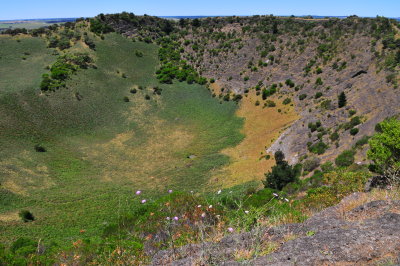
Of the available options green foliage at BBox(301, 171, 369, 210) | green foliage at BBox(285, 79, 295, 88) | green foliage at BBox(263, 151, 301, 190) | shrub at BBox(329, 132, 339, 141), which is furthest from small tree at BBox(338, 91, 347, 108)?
green foliage at BBox(301, 171, 369, 210)

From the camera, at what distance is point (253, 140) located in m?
37.5

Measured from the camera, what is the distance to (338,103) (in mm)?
35656

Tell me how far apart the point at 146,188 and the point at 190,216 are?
1688cm

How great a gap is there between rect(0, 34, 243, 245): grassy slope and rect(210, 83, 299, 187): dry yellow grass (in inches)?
56.8

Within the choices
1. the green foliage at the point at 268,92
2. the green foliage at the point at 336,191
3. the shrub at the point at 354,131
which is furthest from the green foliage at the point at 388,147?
the green foliage at the point at 268,92

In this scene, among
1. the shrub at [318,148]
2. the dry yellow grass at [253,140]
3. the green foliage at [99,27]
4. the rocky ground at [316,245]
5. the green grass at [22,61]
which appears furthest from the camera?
the green foliage at [99,27]

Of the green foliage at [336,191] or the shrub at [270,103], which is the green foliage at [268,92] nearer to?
the shrub at [270,103]

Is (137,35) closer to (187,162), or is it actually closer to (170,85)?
(170,85)

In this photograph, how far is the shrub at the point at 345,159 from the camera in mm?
22750

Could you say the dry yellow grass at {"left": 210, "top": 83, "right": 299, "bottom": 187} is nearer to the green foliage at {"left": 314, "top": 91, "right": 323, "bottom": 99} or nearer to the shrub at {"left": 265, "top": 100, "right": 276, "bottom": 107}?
the shrub at {"left": 265, "top": 100, "right": 276, "bottom": 107}

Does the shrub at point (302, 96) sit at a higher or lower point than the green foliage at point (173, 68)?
lower

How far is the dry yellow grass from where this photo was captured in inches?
1145

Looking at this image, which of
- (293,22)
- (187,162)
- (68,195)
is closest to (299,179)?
(187,162)

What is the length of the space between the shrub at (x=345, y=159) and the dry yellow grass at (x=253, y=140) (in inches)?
274
